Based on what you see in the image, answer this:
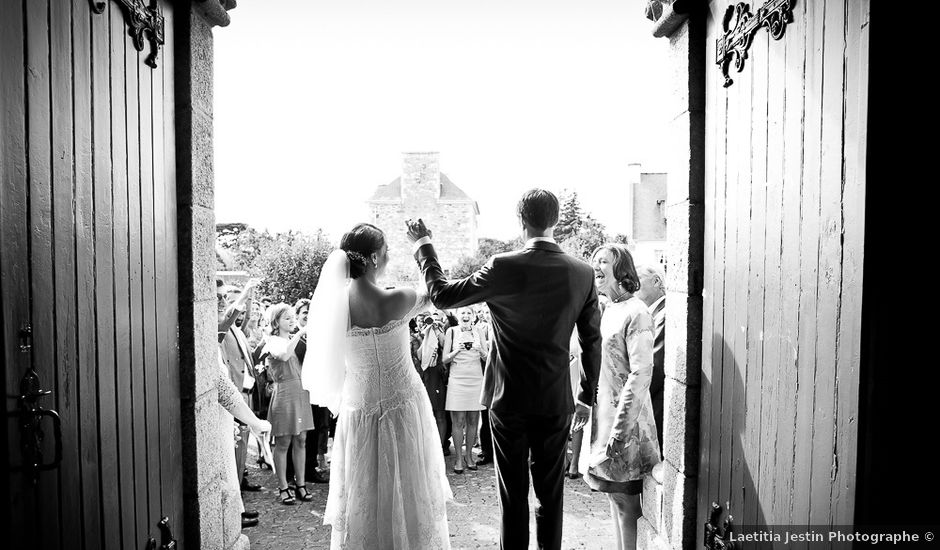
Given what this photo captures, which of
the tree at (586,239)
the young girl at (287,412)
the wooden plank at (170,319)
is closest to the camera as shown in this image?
the wooden plank at (170,319)

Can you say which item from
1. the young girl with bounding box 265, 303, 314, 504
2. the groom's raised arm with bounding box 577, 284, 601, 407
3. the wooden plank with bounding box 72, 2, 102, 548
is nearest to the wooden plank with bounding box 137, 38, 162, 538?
the wooden plank with bounding box 72, 2, 102, 548

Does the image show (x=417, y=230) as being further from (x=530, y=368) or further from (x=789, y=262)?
(x=789, y=262)

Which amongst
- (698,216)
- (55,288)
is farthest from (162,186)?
(698,216)

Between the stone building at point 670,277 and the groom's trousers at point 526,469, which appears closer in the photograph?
the stone building at point 670,277

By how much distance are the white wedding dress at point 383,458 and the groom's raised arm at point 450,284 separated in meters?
0.21

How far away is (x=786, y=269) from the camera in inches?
79.0

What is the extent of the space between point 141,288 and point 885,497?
265 centimetres

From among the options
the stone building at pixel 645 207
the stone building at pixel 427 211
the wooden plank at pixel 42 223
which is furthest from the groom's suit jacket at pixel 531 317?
the stone building at pixel 427 211

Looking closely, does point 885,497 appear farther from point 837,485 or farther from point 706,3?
point 706,3

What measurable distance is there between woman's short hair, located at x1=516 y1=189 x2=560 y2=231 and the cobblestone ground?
7.90 ft

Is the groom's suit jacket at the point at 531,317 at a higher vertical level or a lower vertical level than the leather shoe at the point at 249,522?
higher

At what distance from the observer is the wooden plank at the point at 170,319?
2.66 meters

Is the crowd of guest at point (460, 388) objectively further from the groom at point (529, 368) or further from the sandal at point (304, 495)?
the groom at point (529, 368)

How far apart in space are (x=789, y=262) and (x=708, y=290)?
33.7 inches
